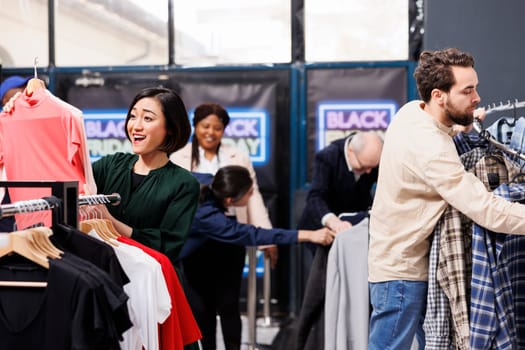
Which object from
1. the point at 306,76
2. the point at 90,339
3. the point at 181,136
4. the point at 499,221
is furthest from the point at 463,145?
the point at 306,76

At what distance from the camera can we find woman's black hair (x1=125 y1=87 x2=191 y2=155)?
9.97 feet

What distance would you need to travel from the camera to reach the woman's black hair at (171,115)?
3.04 meters

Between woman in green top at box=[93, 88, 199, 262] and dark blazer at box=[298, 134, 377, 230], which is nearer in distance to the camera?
woman in green top at box=[93, 88, 199, 262]

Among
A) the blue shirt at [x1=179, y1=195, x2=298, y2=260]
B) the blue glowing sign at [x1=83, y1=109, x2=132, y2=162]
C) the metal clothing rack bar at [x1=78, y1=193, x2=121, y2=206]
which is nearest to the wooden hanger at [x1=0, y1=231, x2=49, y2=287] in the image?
the metal clothing rack bar at [x1=78, y1=193, x2=121, y2=206]

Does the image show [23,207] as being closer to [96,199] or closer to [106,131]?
[96,199]

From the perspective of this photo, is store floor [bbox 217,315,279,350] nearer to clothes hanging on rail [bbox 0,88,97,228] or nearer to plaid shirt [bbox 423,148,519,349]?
clothes hanging on rail [bbox 0,88,97,228]

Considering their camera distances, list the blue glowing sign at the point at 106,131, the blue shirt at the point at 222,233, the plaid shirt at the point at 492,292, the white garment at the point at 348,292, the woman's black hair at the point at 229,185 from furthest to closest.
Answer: the blue glowing sign at the point at 106,131
the woman's black hair at the point at 229,185
the blue shirt at the point at 222,233
the white garment at the point at 348,292
the plaid shirt at the point at 492,292

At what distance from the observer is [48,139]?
306cm

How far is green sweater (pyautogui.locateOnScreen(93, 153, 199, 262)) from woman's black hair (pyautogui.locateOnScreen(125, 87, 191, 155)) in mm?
111

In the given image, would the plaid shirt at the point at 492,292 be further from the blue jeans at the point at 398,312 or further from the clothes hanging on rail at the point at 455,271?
the blue jeans at the point at 398,312

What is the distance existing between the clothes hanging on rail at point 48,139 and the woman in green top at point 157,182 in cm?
15

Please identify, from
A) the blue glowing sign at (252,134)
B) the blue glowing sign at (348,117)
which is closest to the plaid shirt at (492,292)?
the blue glowing sign at (348,117)

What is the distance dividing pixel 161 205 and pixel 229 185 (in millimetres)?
1401

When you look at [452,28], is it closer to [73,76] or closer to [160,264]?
[160,264]
